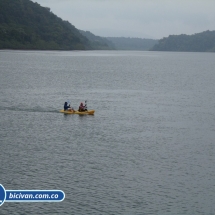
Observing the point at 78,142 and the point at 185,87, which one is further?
the point at 185,87

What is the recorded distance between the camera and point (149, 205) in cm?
3319

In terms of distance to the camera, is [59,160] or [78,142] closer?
[59,160]

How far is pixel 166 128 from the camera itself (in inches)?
2271

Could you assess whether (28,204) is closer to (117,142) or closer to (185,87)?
(117,142)

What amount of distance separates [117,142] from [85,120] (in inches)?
490

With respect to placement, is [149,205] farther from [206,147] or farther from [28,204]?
[206,147]

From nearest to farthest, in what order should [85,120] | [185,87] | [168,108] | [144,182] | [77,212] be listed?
[77,212]
[144,182]
[85,120]
[168,108]
[185,87]

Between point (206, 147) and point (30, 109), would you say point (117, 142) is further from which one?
point (30, 109)

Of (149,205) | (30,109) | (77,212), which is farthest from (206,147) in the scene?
(30,109)

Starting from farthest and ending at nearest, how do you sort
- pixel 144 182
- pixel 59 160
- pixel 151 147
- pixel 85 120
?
pixel 85 120 → pixel 151 147 → pixel 59 160 → pixel 144 182

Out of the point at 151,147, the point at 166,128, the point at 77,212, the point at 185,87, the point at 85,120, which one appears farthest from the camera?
the point at 185,87

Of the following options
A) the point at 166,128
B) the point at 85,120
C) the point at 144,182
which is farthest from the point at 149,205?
the point at 85,120

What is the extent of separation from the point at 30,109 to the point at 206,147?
2892cm

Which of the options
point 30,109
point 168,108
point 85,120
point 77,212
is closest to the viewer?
point 77,212
